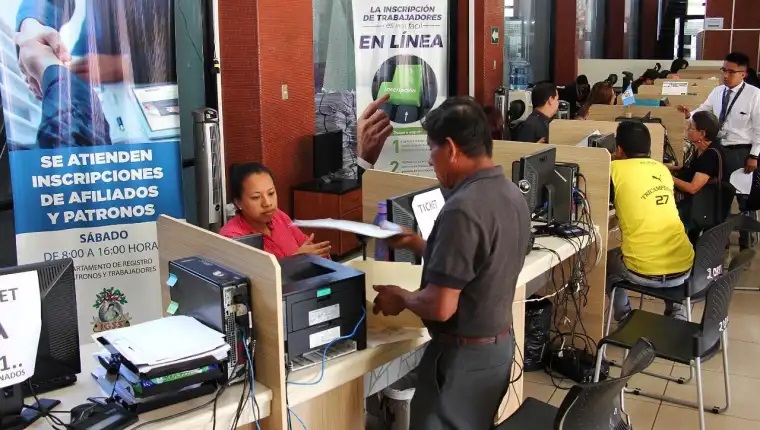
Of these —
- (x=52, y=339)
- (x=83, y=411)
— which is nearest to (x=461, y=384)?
(x=83, y=411)

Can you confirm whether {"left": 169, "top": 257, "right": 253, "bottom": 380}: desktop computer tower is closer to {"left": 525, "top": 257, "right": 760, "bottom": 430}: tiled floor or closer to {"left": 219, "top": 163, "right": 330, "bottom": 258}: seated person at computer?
{"left": 219, "top": 163, "right": 330, "bottom": 258}: seated person at computer

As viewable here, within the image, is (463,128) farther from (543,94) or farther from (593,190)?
(543,94)

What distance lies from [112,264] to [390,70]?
307 cm

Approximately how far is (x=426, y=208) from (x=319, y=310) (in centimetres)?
87

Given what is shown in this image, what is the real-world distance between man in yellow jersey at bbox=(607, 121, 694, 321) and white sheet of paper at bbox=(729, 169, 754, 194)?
85.3 inches

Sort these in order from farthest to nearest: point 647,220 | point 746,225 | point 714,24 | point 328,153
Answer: point 714,24, point 328,153, point 746,225, point 647,220

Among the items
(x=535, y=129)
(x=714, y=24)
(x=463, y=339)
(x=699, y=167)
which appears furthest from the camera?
(x=714, y=24)

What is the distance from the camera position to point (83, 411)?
6.12ft

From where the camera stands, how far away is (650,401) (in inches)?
140

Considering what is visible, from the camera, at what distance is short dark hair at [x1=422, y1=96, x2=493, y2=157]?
201 centimetres

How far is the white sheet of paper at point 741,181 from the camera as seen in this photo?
5492 mm

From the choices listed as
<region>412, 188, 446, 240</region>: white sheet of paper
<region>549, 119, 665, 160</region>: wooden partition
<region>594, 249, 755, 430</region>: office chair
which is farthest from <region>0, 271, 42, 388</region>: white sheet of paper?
<region>549, 119, 665, 160</region>: wooden partition

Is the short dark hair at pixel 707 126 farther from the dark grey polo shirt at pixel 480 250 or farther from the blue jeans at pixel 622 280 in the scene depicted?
the dark grey polo shirt at pixel 480 250

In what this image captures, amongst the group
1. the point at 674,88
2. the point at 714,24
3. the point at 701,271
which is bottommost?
Answer: the point at 701,271
